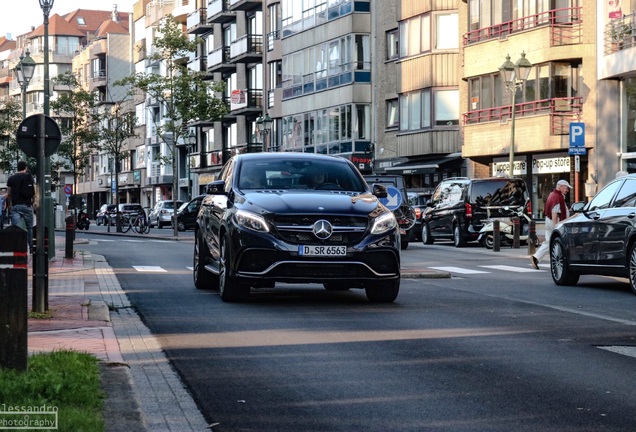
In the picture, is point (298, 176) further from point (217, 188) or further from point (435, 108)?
point (435, 108)

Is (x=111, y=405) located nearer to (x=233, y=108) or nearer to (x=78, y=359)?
(x=78, y=359)

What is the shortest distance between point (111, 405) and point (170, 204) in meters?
68.6

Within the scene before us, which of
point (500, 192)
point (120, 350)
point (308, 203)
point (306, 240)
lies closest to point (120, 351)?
point (120, 350)

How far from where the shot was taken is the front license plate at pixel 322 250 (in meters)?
13.6

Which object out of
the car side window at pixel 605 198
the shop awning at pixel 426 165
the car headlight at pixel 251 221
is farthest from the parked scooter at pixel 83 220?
the car headlight at pixel 251 221

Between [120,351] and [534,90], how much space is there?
37.2 m

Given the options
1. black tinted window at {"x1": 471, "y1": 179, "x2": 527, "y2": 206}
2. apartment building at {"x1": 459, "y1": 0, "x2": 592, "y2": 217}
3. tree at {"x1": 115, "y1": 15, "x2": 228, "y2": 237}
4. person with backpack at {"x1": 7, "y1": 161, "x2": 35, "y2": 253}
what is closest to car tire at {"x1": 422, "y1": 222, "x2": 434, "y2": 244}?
black tinted window at {"x1": 471, "y1": 179, "x2": 527, "y2": 206}

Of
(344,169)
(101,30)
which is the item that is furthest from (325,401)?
(101,30)

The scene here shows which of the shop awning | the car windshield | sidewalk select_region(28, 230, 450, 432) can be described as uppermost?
the shop awning

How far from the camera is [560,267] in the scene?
745 inches

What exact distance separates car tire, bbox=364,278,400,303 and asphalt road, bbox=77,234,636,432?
0.18 meters

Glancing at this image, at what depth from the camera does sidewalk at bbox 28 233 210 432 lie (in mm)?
6926

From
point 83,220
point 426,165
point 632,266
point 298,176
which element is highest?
point 426,165

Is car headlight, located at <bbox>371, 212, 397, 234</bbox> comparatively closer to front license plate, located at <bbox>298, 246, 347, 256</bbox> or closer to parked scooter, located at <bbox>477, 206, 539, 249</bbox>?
front license plate, located at <bbox>298, 246, 347, 256</bbox>
